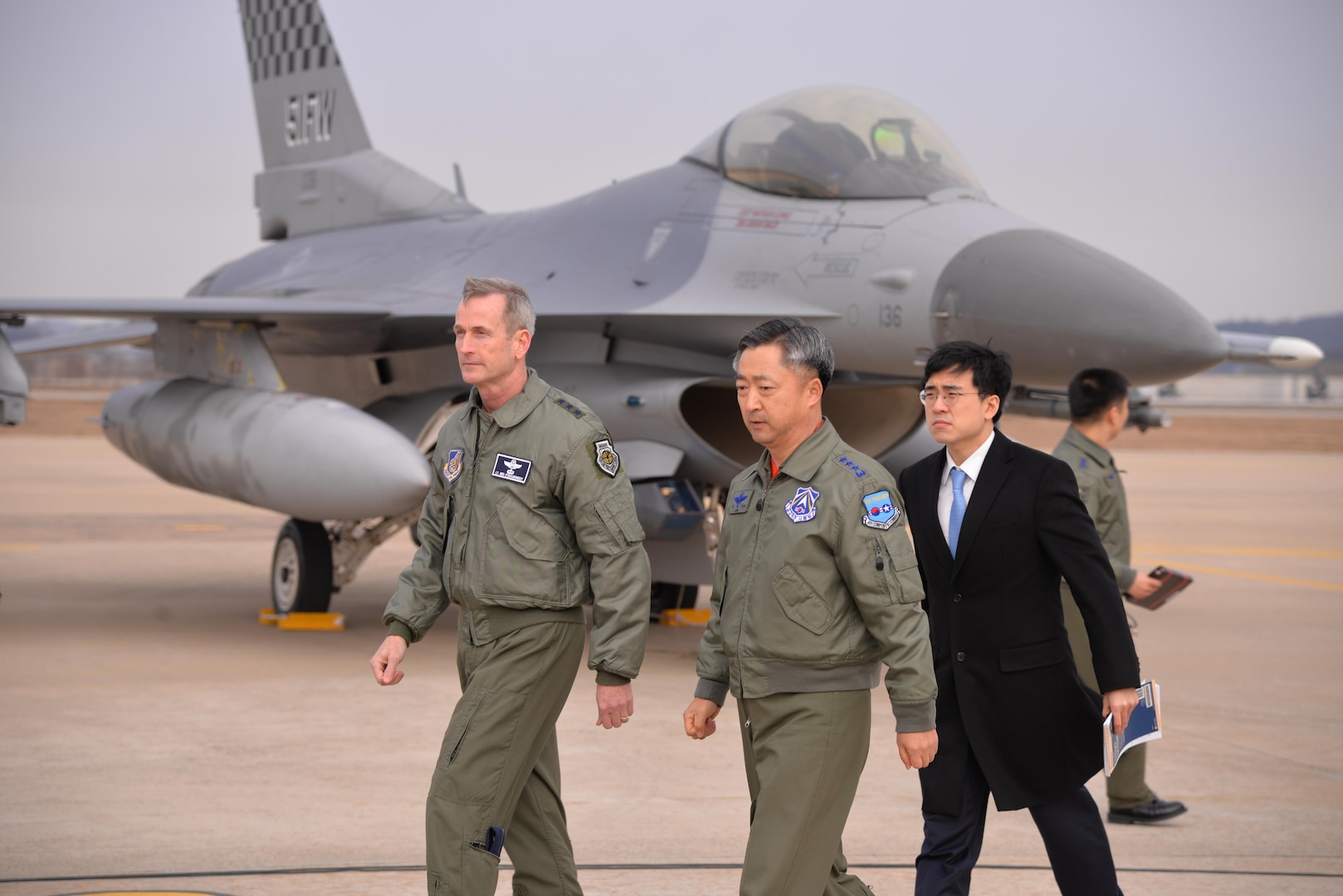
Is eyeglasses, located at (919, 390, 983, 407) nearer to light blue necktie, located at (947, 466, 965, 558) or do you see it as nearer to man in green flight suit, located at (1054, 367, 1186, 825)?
light blue necktie, located at (947, 466, 965, 558)

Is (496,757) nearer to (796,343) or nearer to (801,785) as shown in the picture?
(801,785)

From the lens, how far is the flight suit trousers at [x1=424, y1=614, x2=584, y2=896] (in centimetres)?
346

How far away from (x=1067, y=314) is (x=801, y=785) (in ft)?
16.4

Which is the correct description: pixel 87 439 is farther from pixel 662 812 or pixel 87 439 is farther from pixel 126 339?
pixel 662 812

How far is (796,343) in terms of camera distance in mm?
3352

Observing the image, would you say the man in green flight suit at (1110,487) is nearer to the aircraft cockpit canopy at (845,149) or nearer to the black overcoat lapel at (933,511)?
the black overcoat lapel at (933,511)

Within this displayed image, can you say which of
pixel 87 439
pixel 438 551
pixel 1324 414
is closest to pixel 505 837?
pixel 438 551

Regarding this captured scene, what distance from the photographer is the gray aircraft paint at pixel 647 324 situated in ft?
25.5

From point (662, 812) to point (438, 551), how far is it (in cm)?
195

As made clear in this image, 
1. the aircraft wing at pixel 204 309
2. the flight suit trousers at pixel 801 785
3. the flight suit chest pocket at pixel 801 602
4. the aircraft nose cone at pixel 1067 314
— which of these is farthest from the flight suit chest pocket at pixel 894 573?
the aircraft wing at pixel 204 309

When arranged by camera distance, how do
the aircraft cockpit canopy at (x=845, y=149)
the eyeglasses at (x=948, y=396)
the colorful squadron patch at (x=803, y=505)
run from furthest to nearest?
the aircraft cockpit canopy at (x=845, y=149) < the eyeglasses at (x=948, y=396) < the colorful squadron patch at (x=803, y=505)

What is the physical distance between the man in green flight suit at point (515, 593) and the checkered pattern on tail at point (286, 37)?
434 inches

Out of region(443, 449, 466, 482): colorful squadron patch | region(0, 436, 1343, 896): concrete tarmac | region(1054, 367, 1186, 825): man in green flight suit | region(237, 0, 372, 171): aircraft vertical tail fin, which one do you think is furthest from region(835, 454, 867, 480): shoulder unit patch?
region(237, 0, 372, 171): aircraft vertical tail fin

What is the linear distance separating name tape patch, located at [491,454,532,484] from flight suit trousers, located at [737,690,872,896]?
0.85 meters
